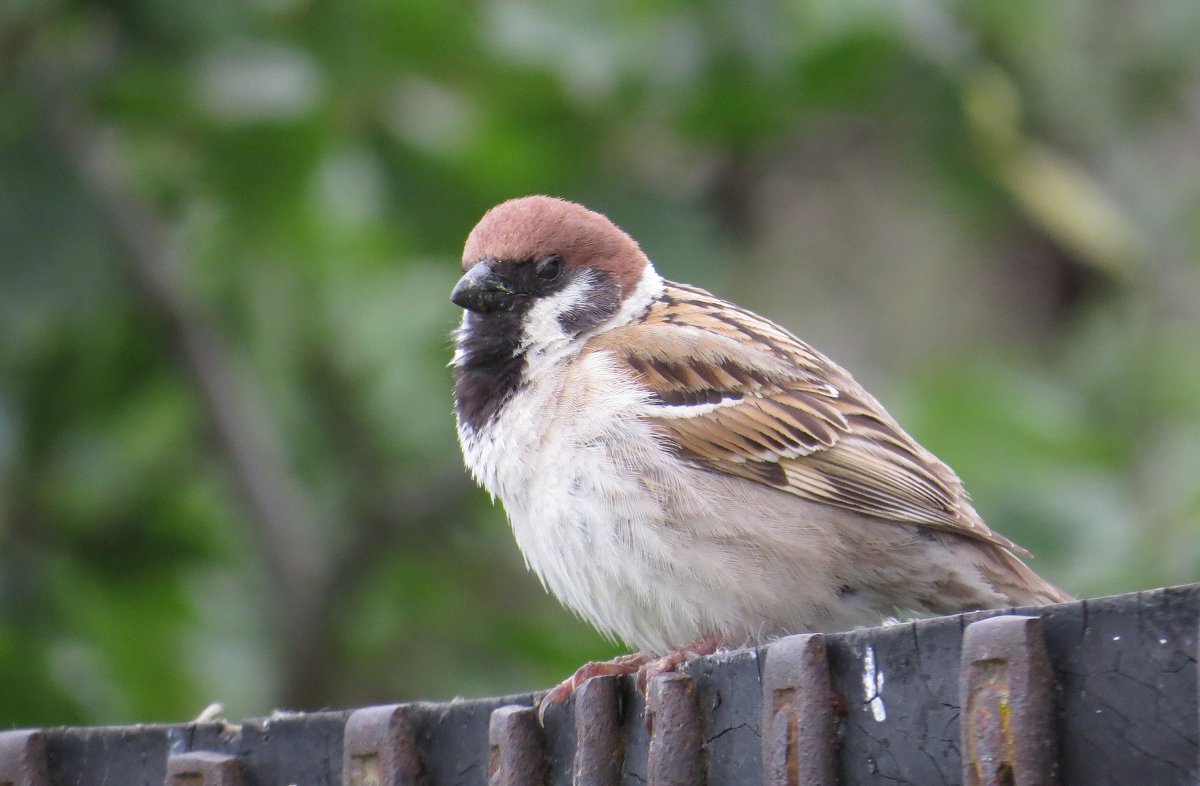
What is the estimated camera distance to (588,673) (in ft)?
7.46

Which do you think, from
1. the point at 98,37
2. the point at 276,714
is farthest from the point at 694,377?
the point at 98,37

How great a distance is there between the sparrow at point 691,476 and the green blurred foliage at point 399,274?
0.56 metres

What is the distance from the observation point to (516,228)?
10.3ft

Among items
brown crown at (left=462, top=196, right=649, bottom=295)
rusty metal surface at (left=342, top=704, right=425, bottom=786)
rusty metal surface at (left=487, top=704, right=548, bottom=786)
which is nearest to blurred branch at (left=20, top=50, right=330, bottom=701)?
brown crown at (left=462, top=196, right=649, bottom=295)

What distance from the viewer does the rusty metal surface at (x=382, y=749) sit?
65.8 inches

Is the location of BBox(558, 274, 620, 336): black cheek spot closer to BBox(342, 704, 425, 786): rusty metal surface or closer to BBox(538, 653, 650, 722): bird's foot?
BBox(538, 653, 650, 722): bird's foot

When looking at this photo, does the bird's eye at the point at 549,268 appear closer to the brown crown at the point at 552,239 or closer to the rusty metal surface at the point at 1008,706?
the brown crown at the point at 552,239

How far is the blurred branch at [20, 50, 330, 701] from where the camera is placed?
4.34m

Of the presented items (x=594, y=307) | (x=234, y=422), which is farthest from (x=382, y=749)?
(x=234, y=422)

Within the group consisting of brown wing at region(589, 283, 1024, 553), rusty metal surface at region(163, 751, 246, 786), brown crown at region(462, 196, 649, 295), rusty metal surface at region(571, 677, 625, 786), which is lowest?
rusty metal surface at region(163, 751, 246, 786)

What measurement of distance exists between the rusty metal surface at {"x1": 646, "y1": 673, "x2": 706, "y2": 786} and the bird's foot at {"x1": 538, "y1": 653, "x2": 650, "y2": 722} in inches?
6.0

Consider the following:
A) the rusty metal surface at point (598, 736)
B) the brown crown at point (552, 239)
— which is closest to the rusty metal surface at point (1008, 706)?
the rusty metal surface at point (598, 736)

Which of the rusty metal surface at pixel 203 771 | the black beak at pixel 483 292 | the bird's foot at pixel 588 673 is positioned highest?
the black beak at pixel 483 292

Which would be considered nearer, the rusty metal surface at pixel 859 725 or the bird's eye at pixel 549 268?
the rusty metal surface at pixel 859 725
